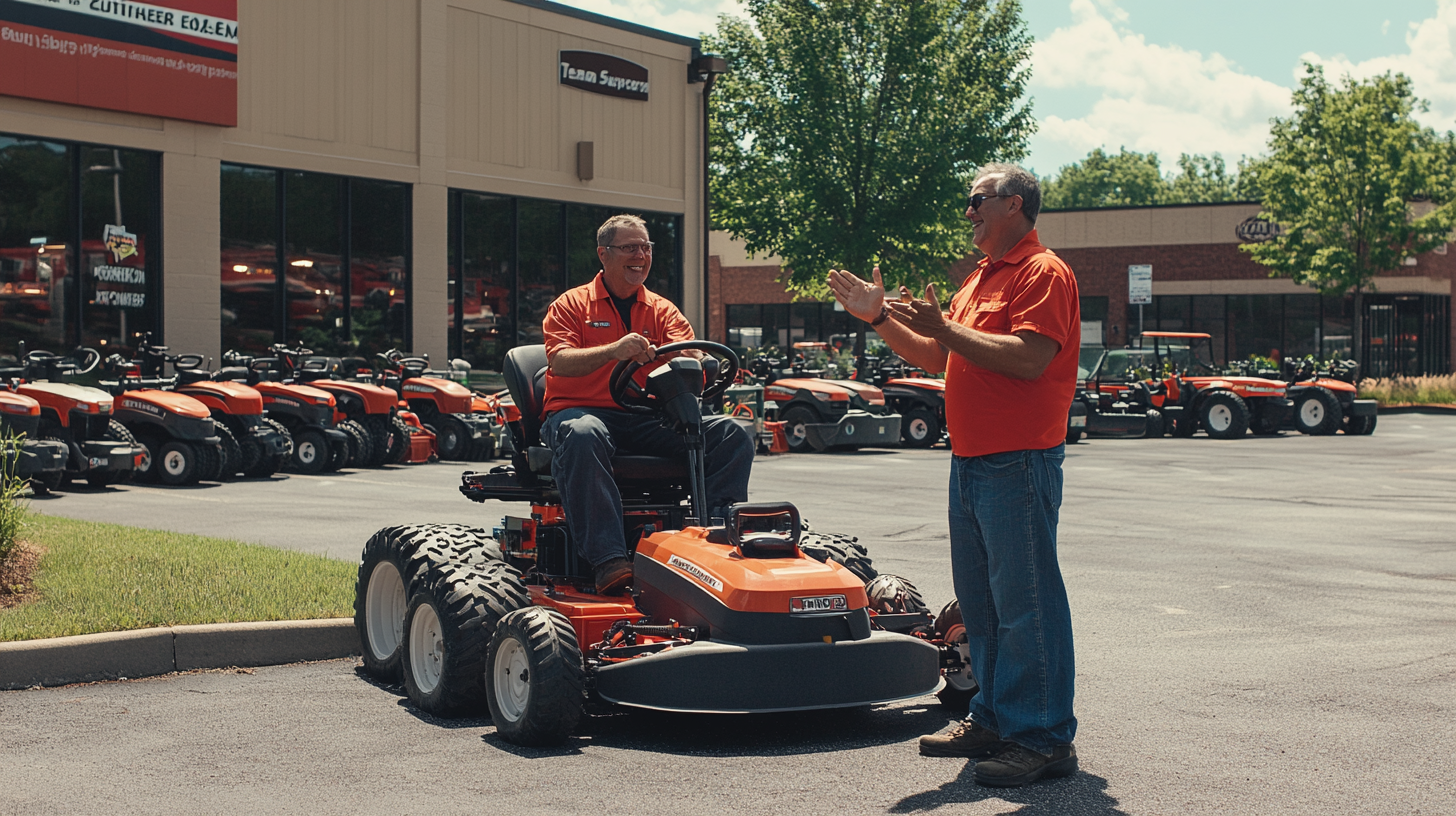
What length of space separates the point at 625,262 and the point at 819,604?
6.53ft

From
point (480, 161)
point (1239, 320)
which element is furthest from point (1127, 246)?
point (480, 161)

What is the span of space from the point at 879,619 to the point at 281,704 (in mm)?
2508

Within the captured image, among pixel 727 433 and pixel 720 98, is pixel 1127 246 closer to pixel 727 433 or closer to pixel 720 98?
pixel 720 98

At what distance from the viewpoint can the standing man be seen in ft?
17.0

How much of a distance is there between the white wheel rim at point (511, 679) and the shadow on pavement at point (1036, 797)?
1.54m

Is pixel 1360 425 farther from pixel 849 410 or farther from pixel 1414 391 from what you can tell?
pixel 1414 391

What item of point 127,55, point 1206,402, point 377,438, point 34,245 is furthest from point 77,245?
point 1206,402

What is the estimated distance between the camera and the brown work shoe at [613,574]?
6.25 metres

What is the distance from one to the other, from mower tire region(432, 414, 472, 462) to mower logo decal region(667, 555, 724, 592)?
15.2 m

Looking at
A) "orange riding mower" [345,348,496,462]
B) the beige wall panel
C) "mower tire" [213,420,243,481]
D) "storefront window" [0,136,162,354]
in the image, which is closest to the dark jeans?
"mower tire" [213,420,243,481]

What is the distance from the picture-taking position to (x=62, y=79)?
20969mm

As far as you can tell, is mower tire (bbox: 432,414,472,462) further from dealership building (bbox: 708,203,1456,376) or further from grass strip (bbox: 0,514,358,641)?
dealership building (bbox: 708,203,1456,376)

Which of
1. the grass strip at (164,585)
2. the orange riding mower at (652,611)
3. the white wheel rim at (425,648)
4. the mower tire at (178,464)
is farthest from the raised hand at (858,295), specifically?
the mower tire at (178,464)

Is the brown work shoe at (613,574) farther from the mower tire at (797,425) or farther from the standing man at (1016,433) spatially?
the mower tire at (797,425)
